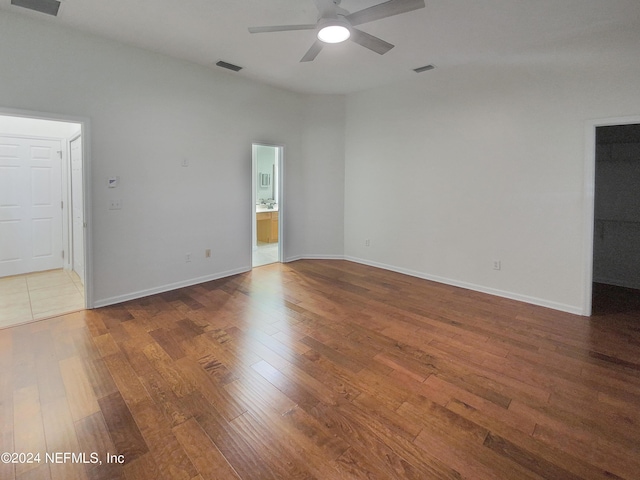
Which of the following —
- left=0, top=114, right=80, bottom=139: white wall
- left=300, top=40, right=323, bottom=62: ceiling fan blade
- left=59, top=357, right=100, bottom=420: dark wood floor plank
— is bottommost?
left=59, top=357, right=100, bottom=420: dark wood floor plank

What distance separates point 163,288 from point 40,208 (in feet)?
8.50

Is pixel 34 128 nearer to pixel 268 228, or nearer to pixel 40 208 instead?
pixel 40 208

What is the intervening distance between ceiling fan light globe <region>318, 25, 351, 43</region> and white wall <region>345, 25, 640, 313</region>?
2.35 m

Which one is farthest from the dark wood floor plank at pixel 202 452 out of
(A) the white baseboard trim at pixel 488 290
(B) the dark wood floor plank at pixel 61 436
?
(A) the white baseboard trim at pixel 488 290

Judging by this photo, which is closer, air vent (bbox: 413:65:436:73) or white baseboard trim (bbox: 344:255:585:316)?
white baseboard trim (bbox: 344:255:585:316)

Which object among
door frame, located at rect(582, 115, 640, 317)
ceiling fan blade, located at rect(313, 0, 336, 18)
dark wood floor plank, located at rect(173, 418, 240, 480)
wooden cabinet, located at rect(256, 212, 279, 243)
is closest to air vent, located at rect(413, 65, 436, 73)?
door frame, located at rect(582, 115, 640, 317)

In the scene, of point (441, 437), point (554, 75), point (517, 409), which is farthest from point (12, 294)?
point (554, 75)

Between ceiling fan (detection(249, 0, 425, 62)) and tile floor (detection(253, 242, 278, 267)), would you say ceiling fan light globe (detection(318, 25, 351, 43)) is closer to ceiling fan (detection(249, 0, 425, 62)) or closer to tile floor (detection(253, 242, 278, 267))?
ceiling fan (detection(249, 0, 425, 62))

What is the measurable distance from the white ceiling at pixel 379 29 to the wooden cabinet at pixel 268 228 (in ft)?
13.0

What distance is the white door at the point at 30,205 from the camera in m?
4.62

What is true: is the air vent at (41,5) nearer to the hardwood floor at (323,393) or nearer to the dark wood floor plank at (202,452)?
the hardwood floor at (323,393)

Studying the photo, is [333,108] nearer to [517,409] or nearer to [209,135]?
[209,135]

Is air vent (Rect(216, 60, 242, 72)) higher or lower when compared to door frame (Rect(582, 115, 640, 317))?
higher

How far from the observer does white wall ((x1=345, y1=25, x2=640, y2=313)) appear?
3414 millimetres
